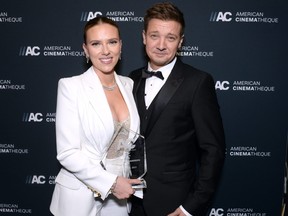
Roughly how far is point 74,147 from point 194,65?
5.33 ft

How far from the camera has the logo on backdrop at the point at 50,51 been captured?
10.1ft

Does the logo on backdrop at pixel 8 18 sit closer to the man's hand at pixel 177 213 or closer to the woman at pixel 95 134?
the woman at pixel 95 134

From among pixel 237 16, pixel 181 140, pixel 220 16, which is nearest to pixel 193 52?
pixel 220 16

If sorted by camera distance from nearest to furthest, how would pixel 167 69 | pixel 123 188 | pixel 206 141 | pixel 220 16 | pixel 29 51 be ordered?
pixel 123 188 < pixel 206 141 < pixel 167 69 < pixel 220 16 < pixel 29 51

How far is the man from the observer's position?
202cm

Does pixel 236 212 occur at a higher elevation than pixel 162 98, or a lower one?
lower

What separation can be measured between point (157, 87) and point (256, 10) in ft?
4.96

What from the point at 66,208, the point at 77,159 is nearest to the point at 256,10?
the point at 77,159

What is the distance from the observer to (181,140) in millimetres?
2078

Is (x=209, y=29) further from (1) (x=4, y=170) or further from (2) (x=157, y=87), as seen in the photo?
(1) (x=4, y=170)

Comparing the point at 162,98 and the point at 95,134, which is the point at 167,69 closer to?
the point at 162,98

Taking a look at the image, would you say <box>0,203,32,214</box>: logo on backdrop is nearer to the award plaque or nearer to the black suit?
the black suit

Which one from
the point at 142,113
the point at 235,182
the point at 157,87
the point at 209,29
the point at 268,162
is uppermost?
the point at 209,29

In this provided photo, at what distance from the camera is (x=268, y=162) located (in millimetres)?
3152
